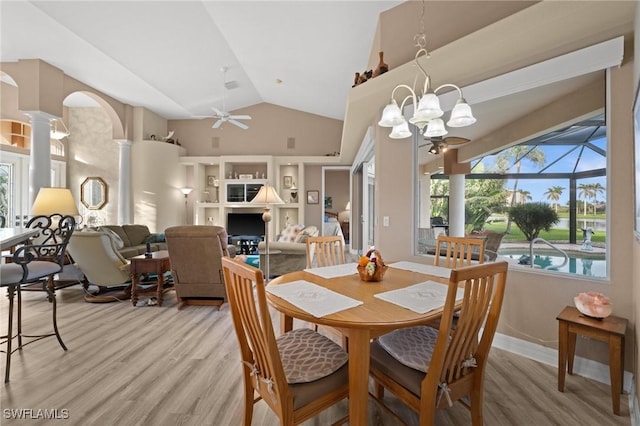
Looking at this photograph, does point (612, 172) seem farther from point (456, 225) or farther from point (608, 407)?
point (608, 407)

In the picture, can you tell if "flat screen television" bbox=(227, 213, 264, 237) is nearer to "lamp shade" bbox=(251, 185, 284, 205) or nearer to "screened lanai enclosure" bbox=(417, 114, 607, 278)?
"lamp shade" bbox=(251, 185, 284, 205)

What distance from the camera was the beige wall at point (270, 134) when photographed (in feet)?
25.3

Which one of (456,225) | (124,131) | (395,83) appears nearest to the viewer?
(395,83)

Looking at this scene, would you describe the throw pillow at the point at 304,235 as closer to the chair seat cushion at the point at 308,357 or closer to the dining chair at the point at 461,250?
the dining chair at the point at 461,250

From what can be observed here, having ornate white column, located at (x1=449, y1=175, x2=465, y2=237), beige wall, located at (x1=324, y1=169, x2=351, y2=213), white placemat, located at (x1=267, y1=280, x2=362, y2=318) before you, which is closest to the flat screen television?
beige wall, located at (x1=324, y1=169, x2=351, y2=213)

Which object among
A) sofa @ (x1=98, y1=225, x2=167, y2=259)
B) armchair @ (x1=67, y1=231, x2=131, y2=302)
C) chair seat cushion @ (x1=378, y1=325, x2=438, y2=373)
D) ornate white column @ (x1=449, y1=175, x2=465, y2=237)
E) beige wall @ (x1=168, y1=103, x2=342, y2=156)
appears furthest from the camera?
beige wall @ (x1=168, y1=103, x2=342, y2=156)

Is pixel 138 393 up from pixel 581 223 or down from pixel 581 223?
down

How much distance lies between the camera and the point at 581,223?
2.19m

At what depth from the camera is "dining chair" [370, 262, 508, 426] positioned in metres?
1.11

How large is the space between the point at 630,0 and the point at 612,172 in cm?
105

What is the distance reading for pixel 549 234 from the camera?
239 cm

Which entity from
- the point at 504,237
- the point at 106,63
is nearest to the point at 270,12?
the point at 106,63

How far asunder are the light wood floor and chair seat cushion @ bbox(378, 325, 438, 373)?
51 centimetres

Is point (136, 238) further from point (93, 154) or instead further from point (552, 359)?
point (552, 359)
